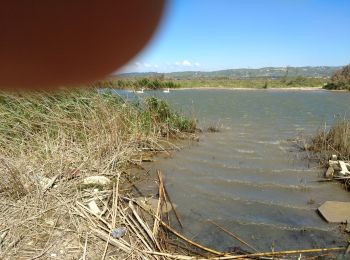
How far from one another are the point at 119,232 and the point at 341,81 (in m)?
67.5

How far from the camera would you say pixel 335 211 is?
7.08 metres

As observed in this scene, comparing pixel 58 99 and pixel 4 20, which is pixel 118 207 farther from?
pixel 4 20

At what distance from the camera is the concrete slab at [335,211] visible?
22.2 ft

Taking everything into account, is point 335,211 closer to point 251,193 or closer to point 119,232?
point 251,193

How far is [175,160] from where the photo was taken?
10.8 meters

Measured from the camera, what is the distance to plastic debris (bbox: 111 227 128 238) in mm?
5073

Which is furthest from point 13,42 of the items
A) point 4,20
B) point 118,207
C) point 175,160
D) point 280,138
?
point 280,138

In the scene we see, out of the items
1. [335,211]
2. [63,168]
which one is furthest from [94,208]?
[335,211]

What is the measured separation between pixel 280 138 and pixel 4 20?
51.2ft

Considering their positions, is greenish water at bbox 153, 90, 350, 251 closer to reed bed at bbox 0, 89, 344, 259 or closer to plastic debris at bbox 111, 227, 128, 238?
reed bed at bbox 0, 89, 344, 259

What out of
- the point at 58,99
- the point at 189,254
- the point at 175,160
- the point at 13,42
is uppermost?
the point at 13,42

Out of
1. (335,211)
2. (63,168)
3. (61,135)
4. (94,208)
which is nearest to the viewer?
(94,208)

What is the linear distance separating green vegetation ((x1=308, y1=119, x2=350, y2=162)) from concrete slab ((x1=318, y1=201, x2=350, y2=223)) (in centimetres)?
286

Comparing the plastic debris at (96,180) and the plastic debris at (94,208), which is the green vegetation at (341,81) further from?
the plastic debris at (94,208)
